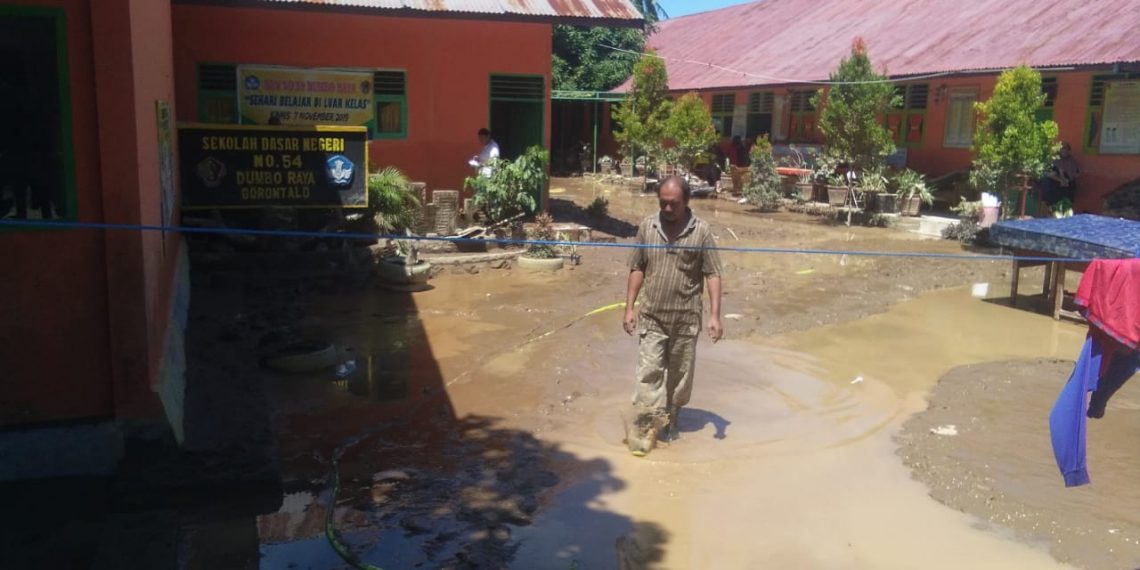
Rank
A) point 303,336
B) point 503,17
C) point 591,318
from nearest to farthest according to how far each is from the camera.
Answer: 1. point 303,336
2. point 591,318
3. point 503,17

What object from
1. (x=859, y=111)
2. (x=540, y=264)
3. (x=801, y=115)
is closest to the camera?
(x=540, y=264)

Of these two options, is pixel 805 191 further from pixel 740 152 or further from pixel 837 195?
pixel 740 152

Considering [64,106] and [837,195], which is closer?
[64,106]

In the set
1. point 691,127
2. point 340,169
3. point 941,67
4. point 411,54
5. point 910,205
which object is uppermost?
point 941,67

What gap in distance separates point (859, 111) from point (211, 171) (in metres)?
12.5

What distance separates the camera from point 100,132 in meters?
4.79

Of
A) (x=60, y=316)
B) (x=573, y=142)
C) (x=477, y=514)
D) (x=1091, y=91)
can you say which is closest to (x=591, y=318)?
(x=477, y=514)

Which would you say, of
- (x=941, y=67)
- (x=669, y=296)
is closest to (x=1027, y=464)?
(x=669, y=296)

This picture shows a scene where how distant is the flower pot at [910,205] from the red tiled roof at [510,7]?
24.1ft

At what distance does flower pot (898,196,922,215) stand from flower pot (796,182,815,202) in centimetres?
296

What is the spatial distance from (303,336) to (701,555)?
16.4 feet

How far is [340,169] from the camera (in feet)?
36.6

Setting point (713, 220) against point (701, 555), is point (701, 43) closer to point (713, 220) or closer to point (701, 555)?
point (713, 220)

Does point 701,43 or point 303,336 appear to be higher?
point 701,43
